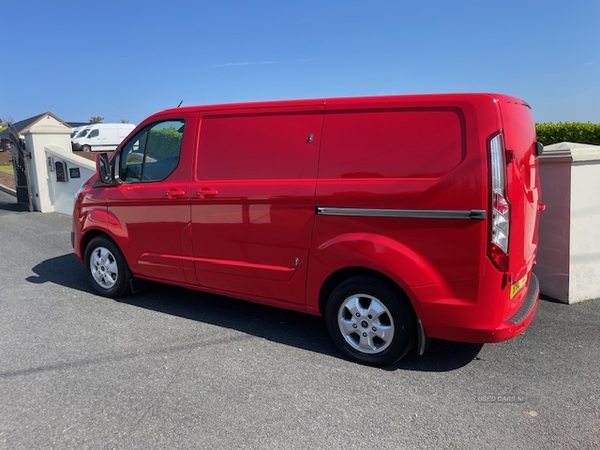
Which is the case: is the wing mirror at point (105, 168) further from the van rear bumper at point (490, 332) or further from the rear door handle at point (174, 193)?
the van rear bumper at point (490, 332)

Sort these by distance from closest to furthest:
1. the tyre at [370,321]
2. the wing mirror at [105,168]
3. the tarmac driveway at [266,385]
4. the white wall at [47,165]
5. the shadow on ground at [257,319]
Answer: the tarmac driveway at [266,385] < the tyre at [370,321] < the shadow on ground at [257,319] < the wing mirror at [105,168] < the white wall at [47,165]

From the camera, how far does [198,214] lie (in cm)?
454

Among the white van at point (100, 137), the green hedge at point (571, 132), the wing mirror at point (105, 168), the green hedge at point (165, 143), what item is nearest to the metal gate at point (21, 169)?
the wing mirror at point (105, 168)

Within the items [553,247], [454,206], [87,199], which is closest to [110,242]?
[87,199]

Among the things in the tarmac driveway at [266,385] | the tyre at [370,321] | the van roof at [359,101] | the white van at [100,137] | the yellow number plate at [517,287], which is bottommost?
the tarmac driveway at [266,385]

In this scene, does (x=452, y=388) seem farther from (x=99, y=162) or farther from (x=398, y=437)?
(x=99, y=162)

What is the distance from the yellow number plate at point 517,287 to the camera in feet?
11.4

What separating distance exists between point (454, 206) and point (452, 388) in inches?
49.7

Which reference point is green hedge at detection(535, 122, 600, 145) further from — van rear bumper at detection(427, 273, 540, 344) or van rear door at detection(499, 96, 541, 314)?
van rear bumper at detection(427, 273, 540, 344)

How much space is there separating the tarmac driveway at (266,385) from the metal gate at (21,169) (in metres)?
8.03

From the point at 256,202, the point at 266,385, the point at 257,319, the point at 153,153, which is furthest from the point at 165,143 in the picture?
the point at 266,385

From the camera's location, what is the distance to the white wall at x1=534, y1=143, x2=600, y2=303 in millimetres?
4832

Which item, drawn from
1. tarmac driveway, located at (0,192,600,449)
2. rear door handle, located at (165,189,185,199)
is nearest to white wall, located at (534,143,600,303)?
tarmac driveway, located at (0,192,600,449)

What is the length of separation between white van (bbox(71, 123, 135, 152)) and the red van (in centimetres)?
3366
